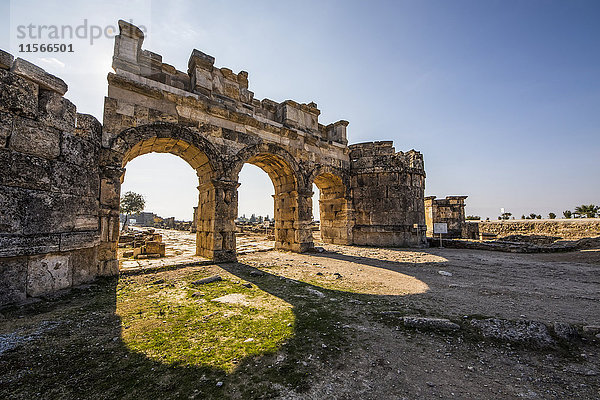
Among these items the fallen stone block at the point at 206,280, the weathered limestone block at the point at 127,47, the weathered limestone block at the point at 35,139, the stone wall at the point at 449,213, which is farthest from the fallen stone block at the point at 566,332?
the stone wall at the point at 449,213

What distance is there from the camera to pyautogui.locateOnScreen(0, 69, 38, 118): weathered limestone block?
363 centimetres

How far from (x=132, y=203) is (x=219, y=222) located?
99.2 ft

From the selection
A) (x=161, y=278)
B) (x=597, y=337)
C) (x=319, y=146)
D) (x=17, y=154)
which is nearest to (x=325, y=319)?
(x=597, y=337)

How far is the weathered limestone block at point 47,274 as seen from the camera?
377cm

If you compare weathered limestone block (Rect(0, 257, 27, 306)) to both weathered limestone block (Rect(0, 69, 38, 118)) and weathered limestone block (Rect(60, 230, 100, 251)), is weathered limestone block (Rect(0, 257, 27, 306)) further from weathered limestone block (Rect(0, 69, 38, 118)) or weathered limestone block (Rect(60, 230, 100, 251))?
weathered limestone block (Rect(0, 69, 38, 118))

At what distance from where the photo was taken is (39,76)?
4.05 metres

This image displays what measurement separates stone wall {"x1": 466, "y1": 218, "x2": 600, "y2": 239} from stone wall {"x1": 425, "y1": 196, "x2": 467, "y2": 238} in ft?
4.37

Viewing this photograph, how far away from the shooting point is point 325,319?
304 cm

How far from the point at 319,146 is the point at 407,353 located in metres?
8.93

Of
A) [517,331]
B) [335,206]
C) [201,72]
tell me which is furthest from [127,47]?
[517,331]

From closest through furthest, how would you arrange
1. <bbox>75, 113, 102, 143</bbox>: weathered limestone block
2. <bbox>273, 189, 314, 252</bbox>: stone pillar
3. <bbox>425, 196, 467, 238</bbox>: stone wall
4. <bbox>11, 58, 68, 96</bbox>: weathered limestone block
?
<bbox>11, 58, 68, 96</bbox>: weathered limestone block → <bbox>75, 113, 102, 143</bbox>: weathered limestone block → <bbox>273, 189, 314, 252</bbox>: stone pillar → <bbox>425, 196, 467, 238</bbox>: stone wall

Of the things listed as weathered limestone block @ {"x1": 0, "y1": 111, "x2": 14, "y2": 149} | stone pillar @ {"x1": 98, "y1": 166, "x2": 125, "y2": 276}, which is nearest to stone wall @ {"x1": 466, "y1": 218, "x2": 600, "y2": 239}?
stone pillar @ {"x1": 98, "y1": 166, "x2": 125, "y2": 276}

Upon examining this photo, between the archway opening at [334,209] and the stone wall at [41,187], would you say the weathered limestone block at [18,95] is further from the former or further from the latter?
the archway opening at [334,209]

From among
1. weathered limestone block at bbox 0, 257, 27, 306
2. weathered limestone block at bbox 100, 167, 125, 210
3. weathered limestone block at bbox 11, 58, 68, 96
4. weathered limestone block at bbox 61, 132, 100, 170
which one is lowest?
weathered limestone block at bbox 0, 257, 27, 306
